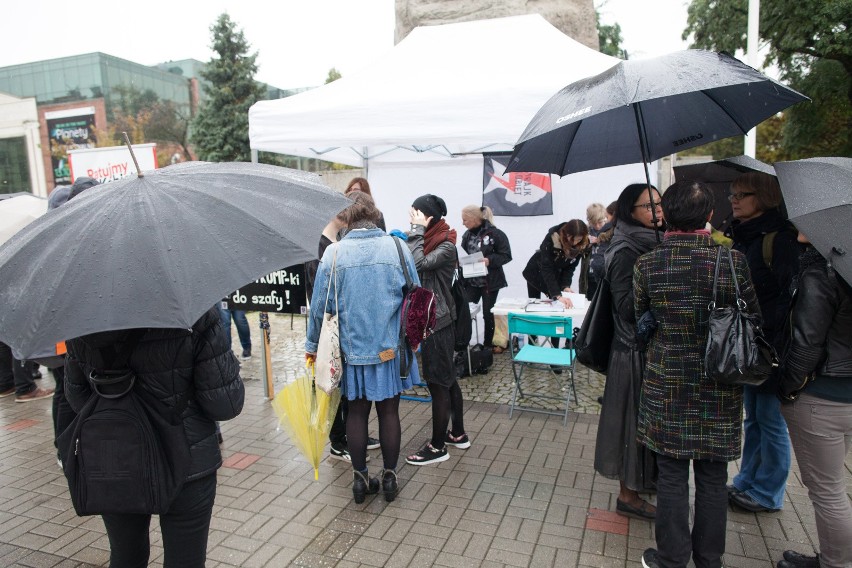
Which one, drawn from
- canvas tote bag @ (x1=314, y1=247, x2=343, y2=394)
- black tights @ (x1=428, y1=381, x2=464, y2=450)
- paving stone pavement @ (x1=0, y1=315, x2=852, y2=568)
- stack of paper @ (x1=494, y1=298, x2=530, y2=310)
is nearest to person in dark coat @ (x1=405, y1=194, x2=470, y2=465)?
black tights @ (x1=428, y1=381, x2=464, y2=450)

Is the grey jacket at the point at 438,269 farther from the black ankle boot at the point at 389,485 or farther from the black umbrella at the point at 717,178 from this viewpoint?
the black umbrella at the point at 717,178

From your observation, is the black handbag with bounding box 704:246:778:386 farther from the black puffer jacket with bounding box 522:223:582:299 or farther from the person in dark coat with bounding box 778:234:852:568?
the black puffer jacket with bounding box 522:223:582:299

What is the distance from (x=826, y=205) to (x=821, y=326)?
→ 1.68ft

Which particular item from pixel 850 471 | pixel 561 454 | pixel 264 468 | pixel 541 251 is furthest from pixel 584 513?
pixel 541 251

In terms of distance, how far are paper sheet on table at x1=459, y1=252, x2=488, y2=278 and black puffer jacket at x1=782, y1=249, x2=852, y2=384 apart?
3698mm

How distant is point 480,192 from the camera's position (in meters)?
7.23

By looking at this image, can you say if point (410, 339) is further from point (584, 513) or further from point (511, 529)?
point (584, 513)

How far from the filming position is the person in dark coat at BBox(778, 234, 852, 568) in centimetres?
236

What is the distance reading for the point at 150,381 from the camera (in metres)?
1.91

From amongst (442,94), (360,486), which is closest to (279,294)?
(360,486)

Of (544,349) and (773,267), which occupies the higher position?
(773,267)

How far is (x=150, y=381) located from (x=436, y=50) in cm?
445

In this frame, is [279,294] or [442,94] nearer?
[442,94]

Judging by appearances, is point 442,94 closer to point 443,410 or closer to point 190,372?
point 443,410
